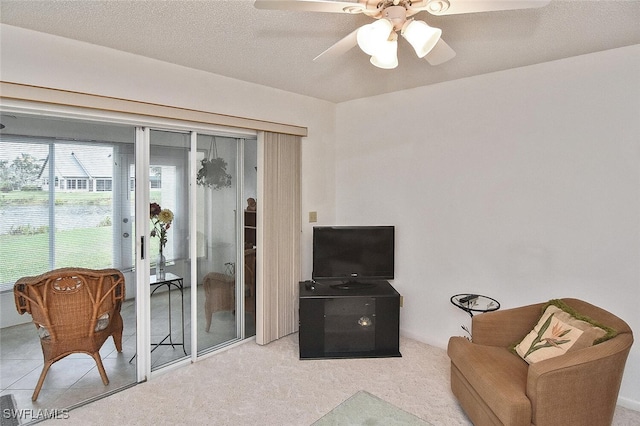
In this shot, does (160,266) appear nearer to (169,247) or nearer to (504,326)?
(169,247)

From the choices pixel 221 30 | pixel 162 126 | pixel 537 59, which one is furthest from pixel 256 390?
pixel 537 59

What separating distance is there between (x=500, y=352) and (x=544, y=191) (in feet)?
4.26

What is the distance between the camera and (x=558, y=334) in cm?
225

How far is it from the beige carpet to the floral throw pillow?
0.64 m

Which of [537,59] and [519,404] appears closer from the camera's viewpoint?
[519,404]

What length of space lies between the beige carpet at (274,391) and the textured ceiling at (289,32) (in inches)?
96.6

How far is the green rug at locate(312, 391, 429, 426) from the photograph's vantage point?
2234mm

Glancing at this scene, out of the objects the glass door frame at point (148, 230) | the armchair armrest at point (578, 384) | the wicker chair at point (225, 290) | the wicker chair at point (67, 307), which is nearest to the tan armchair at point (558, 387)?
the armchair armrest at point (578, 384)

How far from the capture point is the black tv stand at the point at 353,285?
352 cm

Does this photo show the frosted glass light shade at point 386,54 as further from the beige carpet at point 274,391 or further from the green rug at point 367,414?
the beige carpet at point 274,391

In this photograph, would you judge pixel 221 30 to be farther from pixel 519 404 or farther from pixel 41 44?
pixel 519 404

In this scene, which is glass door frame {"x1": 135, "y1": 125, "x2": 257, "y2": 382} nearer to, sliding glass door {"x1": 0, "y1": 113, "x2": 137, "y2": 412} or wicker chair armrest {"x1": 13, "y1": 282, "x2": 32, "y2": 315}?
sliding glass door {"x1": 0, "y1": 113, "x2": 137, "y2": 412}

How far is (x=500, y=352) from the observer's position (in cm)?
246

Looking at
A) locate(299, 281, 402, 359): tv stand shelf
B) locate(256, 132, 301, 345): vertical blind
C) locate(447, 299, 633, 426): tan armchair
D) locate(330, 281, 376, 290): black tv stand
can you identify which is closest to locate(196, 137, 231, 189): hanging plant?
locate(256, 132, 301, 345): vertical blind
